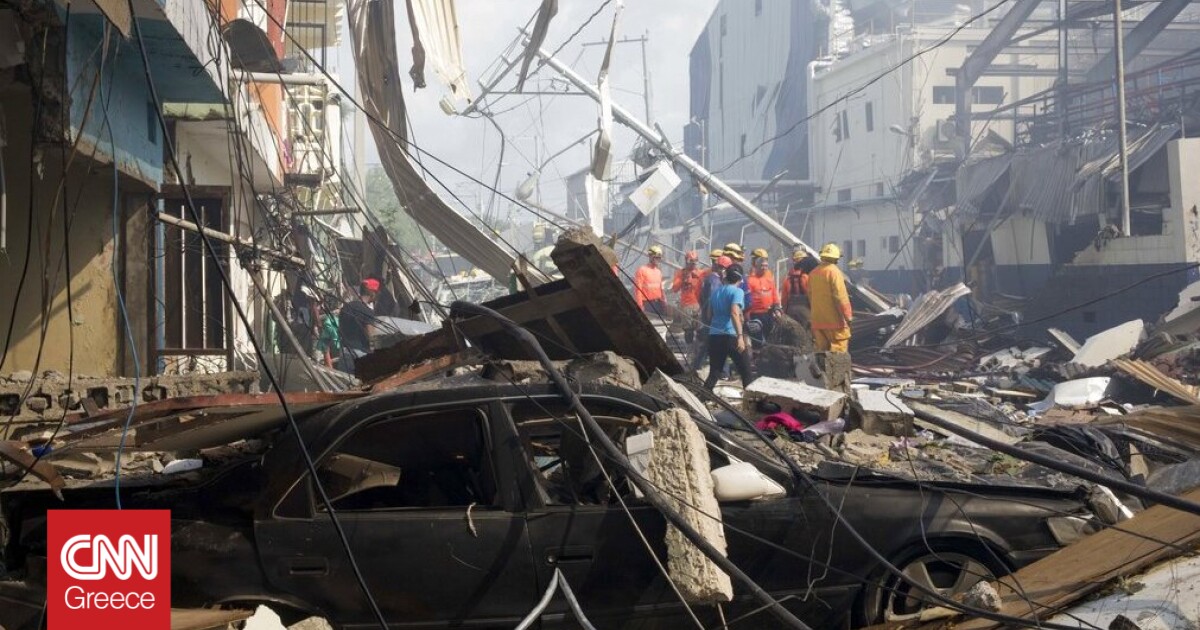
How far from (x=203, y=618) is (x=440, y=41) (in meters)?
9.31

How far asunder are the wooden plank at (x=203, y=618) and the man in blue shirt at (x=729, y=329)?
8.61 metres

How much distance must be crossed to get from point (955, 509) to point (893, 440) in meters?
3.15

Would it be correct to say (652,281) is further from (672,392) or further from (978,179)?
(978,179)

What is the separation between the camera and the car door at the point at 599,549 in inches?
195

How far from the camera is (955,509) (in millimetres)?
5367

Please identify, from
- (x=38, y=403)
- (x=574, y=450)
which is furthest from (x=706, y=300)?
(x=574, y=450)

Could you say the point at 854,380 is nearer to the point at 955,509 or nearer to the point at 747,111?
the point at 955,509

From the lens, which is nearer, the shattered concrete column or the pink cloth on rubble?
the shattered concrete column

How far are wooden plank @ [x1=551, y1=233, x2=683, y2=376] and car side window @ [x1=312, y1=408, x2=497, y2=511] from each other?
1577 millimetres

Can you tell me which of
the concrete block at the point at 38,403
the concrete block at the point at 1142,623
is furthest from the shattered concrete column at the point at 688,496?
the concrete block at the point at 38,403

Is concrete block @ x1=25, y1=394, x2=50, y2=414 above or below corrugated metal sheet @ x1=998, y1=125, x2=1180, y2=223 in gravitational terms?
below

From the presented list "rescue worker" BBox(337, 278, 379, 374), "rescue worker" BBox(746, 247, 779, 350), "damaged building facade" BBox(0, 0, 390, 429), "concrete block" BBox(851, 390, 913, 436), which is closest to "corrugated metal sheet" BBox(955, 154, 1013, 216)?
"rescue worker" BBox(746, 247, 779, 350)

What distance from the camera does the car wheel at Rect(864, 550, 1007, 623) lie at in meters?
5.24

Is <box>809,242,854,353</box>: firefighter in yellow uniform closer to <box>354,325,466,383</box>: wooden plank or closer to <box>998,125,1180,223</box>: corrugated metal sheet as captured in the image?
<box>354,325,466,383</box>: wooden plank
